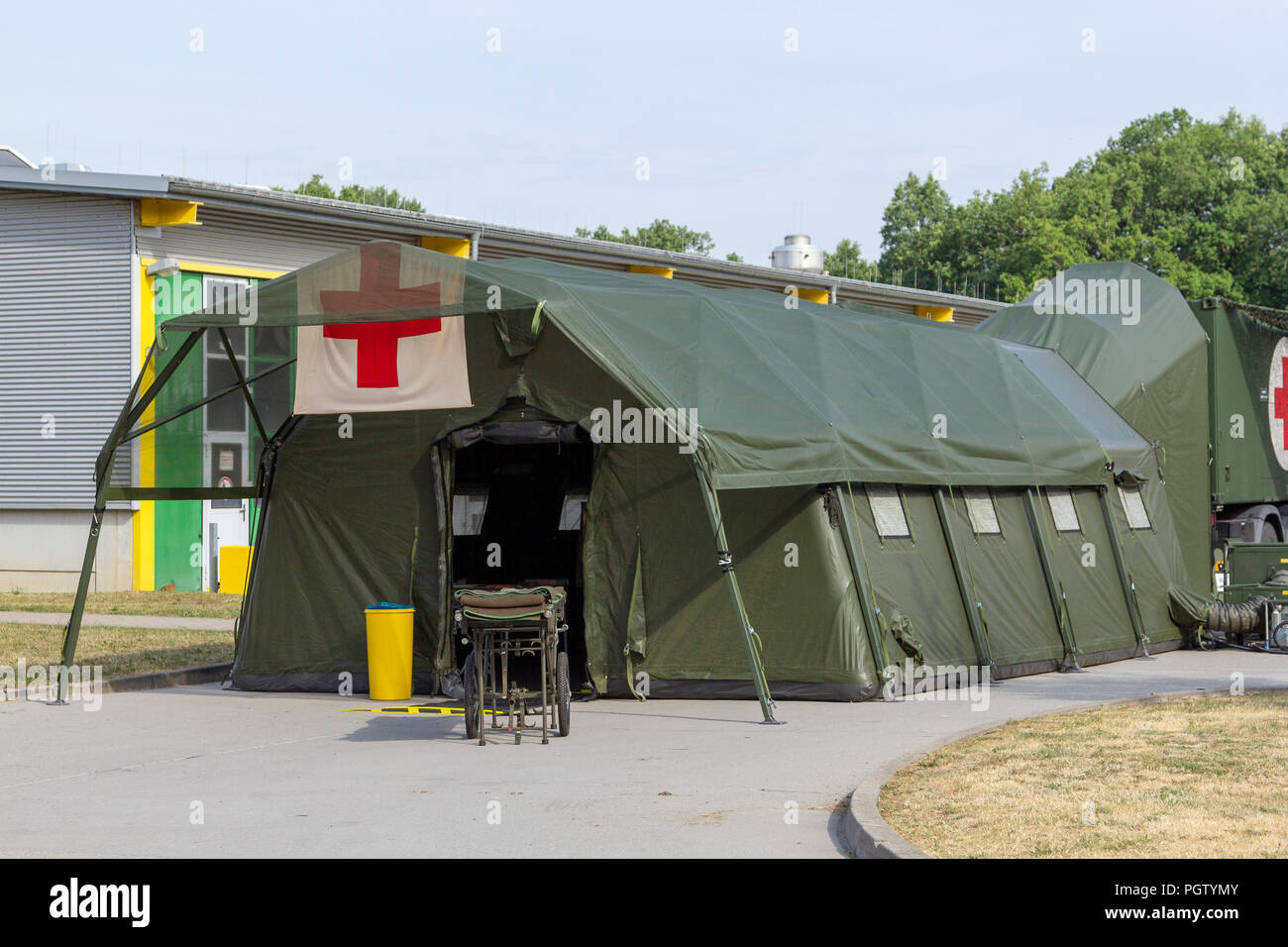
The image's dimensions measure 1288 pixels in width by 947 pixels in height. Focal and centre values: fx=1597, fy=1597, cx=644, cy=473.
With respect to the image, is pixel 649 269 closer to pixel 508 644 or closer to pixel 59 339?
pixel 59 339

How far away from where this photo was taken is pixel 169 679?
58.0ft

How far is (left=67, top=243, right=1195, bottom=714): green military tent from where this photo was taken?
1534cm

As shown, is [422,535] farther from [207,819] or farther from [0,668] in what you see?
[207,819]

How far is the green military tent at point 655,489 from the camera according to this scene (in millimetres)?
15336

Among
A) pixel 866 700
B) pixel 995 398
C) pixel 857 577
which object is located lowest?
pixel 866 700

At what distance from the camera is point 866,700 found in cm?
1527

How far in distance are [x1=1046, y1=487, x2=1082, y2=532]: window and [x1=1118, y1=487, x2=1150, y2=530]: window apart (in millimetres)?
1317

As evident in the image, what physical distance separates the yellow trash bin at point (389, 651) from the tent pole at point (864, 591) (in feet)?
14.3

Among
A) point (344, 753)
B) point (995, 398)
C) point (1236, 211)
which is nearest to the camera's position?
point (344, 753)

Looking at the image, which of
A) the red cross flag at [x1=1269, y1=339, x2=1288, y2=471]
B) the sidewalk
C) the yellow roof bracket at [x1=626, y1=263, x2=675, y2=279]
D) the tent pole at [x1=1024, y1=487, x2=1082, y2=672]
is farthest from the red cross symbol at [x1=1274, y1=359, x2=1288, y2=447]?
the sidewalk

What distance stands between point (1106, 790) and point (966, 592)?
7.40 meters

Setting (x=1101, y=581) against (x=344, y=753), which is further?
(x=1101, y=581)
